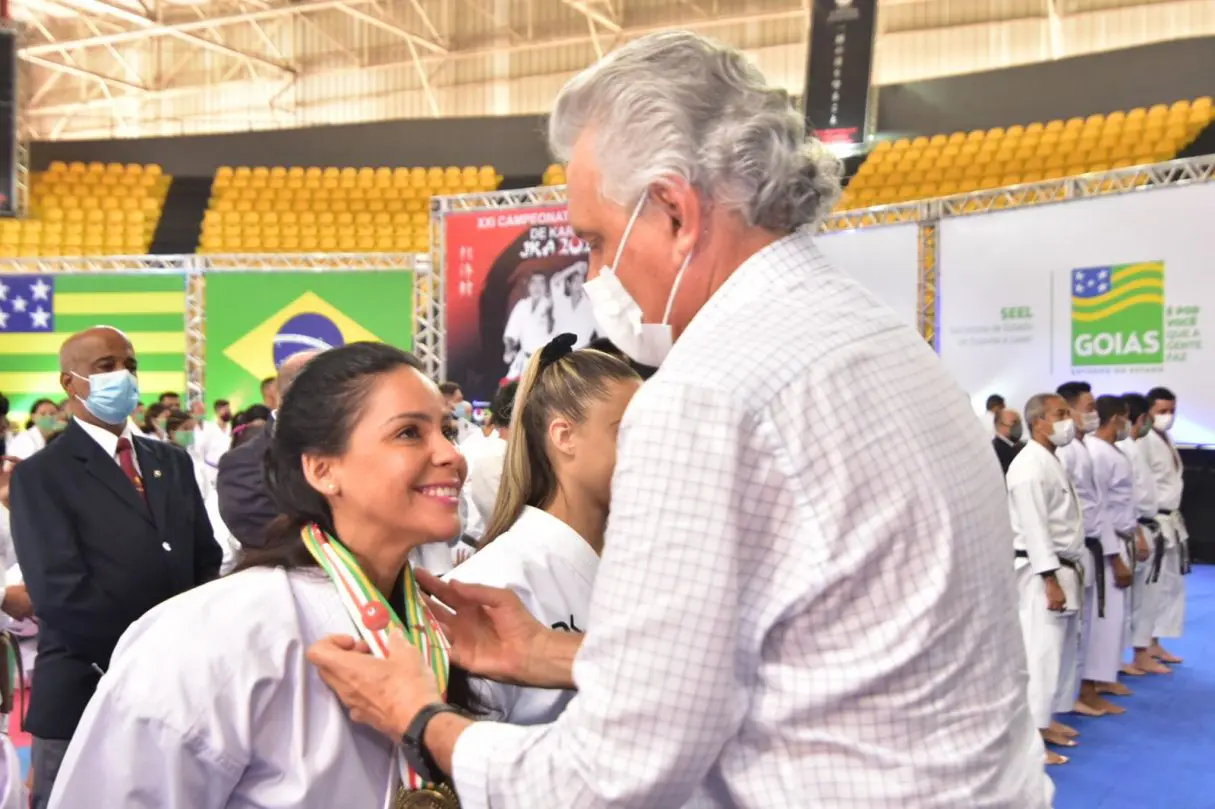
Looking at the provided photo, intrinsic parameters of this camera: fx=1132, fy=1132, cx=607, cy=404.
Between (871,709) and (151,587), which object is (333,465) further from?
(151,587)

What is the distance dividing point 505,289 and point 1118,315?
618 cm

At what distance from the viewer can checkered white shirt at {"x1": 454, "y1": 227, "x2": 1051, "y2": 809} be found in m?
1.05

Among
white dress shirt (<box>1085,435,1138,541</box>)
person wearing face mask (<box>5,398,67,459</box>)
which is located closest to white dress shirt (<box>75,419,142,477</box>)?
white dress shirt (<box>1085,435,1138,541</box>)

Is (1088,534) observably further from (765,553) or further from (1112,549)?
(765,553)

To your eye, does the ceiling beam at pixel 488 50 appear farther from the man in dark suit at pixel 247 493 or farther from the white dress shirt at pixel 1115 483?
the man in dark suit at pixel 247 493

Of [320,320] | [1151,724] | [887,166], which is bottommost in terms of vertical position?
[1151,724]

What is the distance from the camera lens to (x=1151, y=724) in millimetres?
5973

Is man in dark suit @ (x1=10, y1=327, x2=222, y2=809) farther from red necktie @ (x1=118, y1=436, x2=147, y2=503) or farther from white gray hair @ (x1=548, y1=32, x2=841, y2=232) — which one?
white gray hair @ (x1=548, y1=32, x2=841, y2=232)

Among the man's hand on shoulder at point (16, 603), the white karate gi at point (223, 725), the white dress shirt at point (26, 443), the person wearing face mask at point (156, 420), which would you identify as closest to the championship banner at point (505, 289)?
the person wearing face mask at point (156, 420)

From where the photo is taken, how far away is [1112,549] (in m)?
6.70

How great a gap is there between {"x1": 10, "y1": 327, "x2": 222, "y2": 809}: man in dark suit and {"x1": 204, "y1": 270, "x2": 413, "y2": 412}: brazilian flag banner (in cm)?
1052

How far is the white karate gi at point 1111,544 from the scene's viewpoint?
6562 mm

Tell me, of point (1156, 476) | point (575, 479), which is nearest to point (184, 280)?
point (1156, 476)

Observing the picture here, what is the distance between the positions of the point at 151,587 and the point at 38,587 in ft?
0.96
